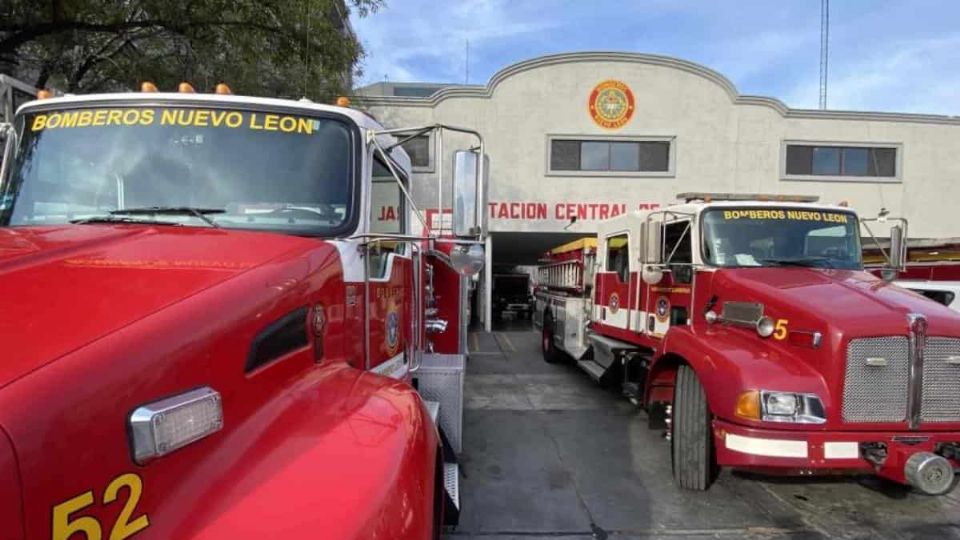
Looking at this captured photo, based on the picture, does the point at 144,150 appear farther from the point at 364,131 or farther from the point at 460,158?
the point at 460,158

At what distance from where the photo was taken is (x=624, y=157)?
18062mm

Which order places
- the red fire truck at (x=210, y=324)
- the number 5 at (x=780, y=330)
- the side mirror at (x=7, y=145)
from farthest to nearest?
1. the number 5 at (x=780, y=330)
2. the side mirror at (x=7, y=145)
3. the red fire truck at (x=210, y=324)

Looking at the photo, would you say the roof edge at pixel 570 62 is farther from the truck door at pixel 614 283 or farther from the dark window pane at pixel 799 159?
the truck door at pixel 614 283

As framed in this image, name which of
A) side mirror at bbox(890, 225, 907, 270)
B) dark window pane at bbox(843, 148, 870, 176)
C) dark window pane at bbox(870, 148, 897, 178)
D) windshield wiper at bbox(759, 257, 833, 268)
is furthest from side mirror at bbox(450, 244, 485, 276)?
dark window pane at bbox(870, 148, 897, 178)

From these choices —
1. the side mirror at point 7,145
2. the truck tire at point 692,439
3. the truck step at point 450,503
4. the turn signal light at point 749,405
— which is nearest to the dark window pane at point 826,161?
the truck tire at point 692,439

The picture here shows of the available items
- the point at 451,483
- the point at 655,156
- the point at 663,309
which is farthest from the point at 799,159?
the point at 451,483

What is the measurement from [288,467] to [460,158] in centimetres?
197

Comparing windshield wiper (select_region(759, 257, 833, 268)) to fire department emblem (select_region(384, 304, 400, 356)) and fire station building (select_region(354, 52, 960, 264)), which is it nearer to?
fire department emblem (select_region(384, 304, 400, 356))

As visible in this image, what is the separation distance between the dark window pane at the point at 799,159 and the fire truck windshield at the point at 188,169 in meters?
18.1

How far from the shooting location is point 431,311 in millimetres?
5496

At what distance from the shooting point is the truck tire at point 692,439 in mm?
4844

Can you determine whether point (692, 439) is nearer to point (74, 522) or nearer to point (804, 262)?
point (804, 262)

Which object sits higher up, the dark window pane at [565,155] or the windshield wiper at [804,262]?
the dark window pane at [565,155]

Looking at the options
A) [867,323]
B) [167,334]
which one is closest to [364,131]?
[167,334]
